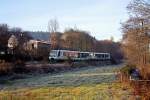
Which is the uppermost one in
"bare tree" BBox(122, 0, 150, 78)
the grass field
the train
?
"bare tree" BBox(122, 0, 150, 78)

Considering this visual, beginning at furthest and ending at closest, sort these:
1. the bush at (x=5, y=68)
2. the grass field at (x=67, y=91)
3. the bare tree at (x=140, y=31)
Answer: the bush at (x=5, y=68) → the bare tree at (x=140, y=31) → the grass field at (x=67, y=91)

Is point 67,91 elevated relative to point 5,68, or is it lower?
lower

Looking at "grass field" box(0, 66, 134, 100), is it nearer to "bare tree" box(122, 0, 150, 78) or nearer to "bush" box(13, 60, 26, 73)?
"bare tree" box(122, 0, 150, 78)

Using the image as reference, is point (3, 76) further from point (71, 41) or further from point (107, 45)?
point (107, 45)

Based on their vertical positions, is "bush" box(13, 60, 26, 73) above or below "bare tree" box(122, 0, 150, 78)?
below

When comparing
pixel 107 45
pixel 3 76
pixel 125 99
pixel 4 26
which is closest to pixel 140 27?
pixel 125 99

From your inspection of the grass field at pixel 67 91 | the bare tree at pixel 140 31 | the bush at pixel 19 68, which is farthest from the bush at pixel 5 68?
the bare tree at pixel 140 31

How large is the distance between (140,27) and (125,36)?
10.3 feet

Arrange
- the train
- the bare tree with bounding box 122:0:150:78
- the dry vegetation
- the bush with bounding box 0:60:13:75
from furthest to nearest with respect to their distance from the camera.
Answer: the train < the bush with bounding box 0:60:13:75 < the bare tree with bounding box 122:0:150:78 < the dry vegetation

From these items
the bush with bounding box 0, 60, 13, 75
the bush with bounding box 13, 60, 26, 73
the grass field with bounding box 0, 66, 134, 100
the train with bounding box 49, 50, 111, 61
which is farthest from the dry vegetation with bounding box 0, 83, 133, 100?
the train with bounding box 49, 50, 111, 61

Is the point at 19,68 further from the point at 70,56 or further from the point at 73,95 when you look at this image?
the point at 73,95

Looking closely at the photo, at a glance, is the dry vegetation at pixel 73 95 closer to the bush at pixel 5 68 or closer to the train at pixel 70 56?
the bush at pixel 5 68

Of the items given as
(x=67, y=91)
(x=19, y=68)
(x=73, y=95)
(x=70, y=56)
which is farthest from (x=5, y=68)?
(x=70, y=56)

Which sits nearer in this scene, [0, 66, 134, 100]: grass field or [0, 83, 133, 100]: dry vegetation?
[0, 83, 133, 100]: dry vegetation
